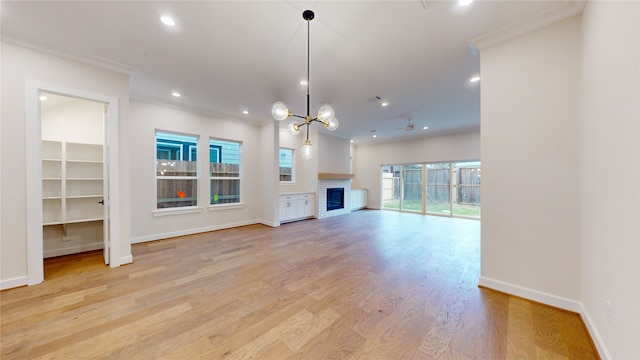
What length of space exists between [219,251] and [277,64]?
10.5ft

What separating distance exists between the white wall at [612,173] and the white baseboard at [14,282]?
535 cm

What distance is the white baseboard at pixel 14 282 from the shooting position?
2.44m

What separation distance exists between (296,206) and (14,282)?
4.85m

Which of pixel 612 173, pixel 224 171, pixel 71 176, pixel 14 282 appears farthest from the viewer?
pixel 224 171

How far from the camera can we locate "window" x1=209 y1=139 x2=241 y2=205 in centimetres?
541

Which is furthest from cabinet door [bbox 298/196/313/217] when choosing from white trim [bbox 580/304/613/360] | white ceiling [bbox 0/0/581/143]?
white trim [bbox 580/304/613/360]

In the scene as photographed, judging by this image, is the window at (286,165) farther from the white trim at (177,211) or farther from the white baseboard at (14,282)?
the white baseboard at (14,282)

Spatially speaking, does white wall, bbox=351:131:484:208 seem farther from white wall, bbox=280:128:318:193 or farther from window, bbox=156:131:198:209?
window, bbox=156:131:198:209

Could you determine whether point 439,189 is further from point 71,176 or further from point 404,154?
point 71,176

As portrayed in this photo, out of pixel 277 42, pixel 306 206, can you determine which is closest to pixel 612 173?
pixel 277 42

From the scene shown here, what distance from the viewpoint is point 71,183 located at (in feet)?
12.1

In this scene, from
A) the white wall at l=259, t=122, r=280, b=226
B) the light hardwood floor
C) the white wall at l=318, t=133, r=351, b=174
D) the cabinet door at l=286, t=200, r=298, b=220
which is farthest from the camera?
the white wall at l=318, t=133, r=351, b=174

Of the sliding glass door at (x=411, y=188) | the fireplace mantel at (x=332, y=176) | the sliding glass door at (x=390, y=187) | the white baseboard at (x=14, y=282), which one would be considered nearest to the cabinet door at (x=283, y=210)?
the fireplace mantel at (x=332, y=176)

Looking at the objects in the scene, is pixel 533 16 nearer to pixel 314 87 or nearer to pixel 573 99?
pixel 573 99
